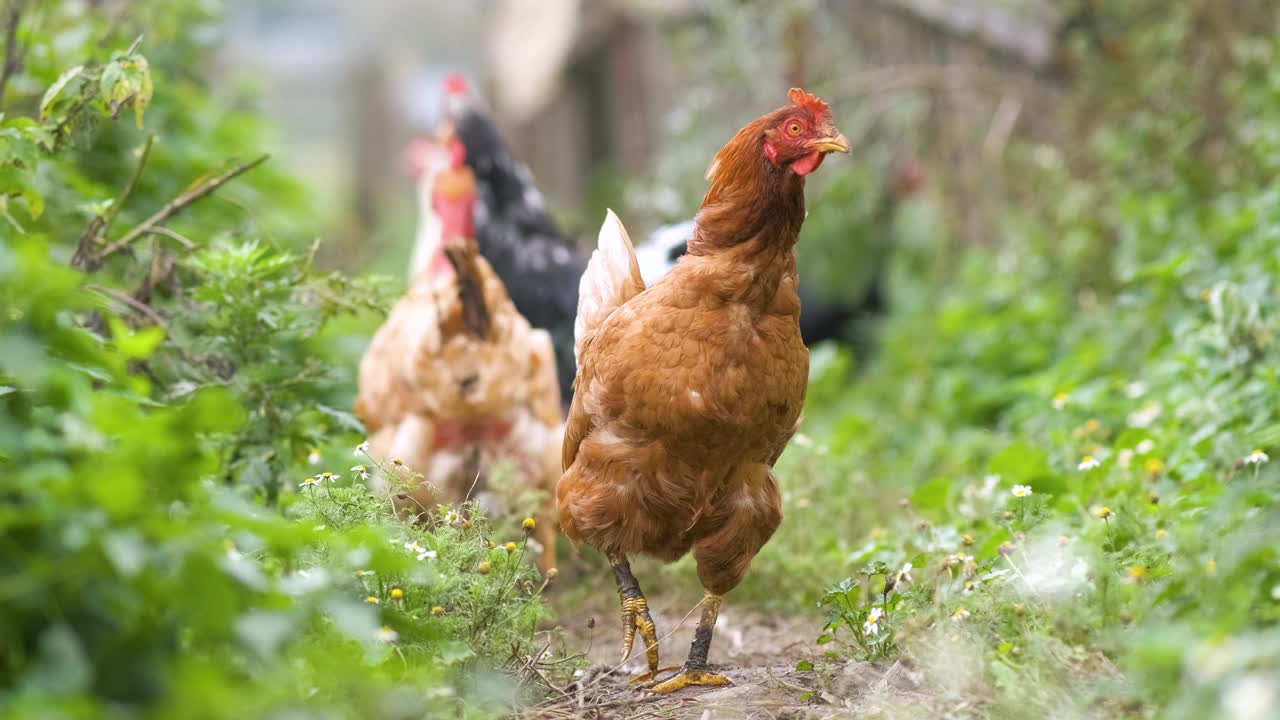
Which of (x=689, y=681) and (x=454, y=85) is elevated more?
(x=454, y=85)

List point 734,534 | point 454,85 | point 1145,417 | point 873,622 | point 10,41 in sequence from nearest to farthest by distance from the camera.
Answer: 1. point 873,622
2. point 734,534
3. point 10,41
4. point 1145,417
5. point 454,85

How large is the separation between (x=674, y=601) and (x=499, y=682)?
1908mm

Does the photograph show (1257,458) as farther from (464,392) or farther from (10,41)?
(10,41)

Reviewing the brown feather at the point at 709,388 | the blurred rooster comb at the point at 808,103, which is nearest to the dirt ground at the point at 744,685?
the brown feather at the point at 709,388

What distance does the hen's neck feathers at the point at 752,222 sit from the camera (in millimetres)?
2828

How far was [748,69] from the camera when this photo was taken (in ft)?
26.0

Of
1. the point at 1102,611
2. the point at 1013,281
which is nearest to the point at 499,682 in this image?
Answer: the point at 1102,611

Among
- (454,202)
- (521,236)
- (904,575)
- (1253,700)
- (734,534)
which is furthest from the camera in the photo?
(521,236)

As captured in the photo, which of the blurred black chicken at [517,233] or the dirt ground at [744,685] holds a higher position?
the blurred black chicken at [517,233]

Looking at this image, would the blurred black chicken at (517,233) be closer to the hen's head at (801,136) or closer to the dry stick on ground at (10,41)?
A: the dry stick on ground at (10,41)

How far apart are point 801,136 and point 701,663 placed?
142 centimetres

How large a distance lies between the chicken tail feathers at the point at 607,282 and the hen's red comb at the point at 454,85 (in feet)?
8.89

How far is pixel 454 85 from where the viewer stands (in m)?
5.84

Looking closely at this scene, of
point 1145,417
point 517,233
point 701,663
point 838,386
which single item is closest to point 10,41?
Answer: point 517,233
